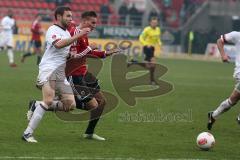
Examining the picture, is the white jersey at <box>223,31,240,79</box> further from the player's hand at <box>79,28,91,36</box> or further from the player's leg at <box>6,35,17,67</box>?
the player's leg at <box>6,35,17,67</box>

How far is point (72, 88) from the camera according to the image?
1135cm

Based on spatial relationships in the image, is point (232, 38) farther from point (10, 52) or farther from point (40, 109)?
point (10, 52)

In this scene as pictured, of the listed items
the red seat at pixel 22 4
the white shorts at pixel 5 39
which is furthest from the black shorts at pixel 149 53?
the red seat at pixel 22 4

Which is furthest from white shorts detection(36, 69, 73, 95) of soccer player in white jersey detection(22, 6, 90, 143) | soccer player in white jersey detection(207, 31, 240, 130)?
soccer player in white jersey detection(207, 31, 240, 130)

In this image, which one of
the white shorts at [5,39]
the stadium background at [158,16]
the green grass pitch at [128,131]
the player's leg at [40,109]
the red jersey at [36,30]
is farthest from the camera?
A: the stadium background at [158,16]

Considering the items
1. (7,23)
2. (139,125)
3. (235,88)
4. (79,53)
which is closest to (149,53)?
(7,23)

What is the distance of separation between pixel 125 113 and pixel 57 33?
5200 millimetres

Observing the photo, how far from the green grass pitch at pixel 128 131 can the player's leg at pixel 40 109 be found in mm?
191

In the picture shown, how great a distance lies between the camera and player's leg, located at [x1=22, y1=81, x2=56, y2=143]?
10.7 meters

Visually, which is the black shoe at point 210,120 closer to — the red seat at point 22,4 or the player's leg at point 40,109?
the player's leg at point 40,109

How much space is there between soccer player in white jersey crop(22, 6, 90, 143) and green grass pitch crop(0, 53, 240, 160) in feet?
1.53

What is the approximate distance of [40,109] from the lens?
10805mm

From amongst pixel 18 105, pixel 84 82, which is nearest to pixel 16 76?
pixel 18 105

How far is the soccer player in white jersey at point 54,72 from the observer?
10.6 meters
